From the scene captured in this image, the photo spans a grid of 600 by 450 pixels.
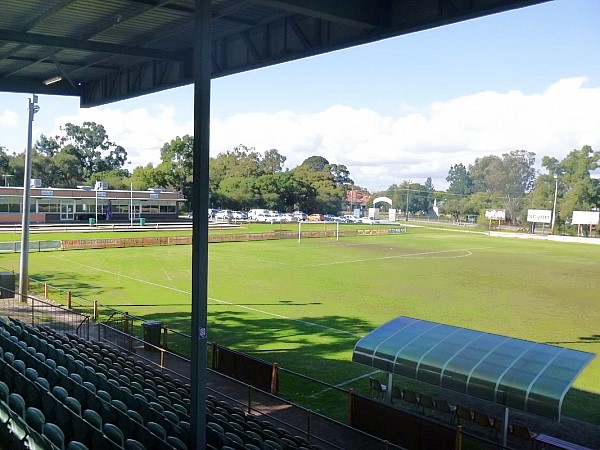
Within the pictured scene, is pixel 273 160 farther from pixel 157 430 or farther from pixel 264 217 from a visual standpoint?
pixel 157 430

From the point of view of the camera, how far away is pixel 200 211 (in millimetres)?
8461

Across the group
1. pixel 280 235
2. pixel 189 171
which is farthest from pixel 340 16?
pixel 189 171

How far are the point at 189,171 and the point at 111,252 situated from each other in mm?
51117

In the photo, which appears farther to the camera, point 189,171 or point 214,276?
point 189,171

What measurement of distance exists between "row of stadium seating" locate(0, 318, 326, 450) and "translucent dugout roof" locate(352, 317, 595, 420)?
4175 millimetres

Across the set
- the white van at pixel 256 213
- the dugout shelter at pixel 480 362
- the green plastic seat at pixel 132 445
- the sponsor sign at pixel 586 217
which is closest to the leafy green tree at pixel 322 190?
the white van at pixel 256 213

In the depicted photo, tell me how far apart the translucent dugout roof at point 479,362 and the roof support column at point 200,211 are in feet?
21.5

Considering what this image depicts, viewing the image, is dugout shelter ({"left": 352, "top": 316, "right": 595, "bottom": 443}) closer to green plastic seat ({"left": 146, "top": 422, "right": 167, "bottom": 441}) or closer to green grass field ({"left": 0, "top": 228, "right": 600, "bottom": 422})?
green grass field ({"left": 0, "top": 228, "right": 600, "bottom": 422})

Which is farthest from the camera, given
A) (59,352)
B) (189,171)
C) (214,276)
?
(189,171)

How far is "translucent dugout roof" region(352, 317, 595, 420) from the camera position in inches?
463

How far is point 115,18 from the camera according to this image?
1287 centimetres

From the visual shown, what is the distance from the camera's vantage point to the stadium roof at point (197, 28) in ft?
34.7

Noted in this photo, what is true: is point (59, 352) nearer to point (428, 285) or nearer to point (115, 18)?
point (115, 18)

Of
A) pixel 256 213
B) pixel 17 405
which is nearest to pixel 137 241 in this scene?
pixel 17 405
